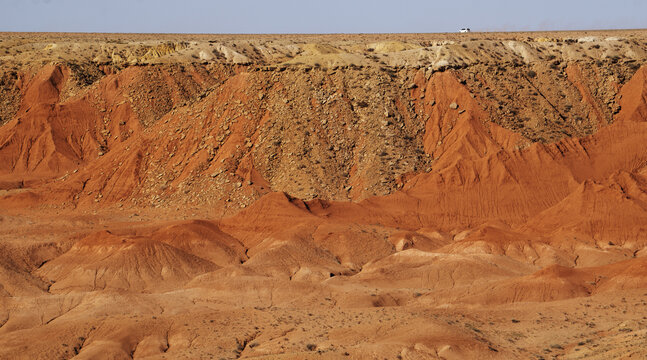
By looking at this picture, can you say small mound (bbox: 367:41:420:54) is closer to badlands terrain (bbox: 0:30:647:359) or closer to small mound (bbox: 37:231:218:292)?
badlands terrain (bbox: 0:30:647:359)

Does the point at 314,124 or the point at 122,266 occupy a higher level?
the point at 314,124

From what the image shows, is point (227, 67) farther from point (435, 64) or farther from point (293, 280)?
point (293, 280)

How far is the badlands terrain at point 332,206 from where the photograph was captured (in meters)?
44.3

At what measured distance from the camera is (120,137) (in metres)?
93.6

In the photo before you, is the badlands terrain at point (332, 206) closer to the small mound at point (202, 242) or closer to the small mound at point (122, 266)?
the small mound at point (122, 266)

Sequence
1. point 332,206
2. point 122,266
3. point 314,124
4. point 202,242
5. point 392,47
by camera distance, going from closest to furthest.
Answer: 1. point 122,266
2. point 202,242
3. point 332,206
4. point 314,124
5. point 392,47

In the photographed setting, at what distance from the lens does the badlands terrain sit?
44.3m

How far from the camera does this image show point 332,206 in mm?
71188

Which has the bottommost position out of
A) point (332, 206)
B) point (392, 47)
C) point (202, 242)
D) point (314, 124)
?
point (202, 242)

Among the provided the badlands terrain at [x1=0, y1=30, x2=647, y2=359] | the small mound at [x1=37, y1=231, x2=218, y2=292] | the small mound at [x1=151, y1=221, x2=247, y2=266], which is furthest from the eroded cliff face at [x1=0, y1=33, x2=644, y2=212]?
the small mound at [x1=37, y1=231, x2=218, y2=292]

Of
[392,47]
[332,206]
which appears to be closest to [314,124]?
[332,206]

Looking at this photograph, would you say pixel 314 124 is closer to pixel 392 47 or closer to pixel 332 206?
pixel 332 206

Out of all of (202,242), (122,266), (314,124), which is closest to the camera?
(122,266)

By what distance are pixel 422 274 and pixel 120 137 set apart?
147ft
